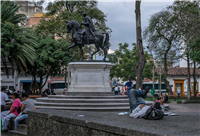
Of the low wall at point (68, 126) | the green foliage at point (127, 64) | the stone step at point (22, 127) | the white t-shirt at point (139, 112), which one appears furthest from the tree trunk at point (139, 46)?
the green foliage at point (127, 64)

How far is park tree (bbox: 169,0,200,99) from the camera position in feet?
74.4

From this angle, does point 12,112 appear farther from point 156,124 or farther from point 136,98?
point 156,124

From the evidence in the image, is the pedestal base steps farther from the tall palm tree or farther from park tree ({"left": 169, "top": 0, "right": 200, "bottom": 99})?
park tree ({"left": 169, "top": 0, "right": 200, "bottom": 99})

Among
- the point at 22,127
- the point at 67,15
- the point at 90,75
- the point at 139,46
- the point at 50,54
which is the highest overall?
the point at 67,15

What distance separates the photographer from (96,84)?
Result: 47.8ft

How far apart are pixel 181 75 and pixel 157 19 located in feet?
80.7

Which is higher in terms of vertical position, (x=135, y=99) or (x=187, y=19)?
(x=187, y=19)

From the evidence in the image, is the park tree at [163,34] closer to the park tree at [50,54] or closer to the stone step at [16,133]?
the park tree at [50,54]

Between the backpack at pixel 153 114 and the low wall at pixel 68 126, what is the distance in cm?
138

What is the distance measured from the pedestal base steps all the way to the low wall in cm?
405

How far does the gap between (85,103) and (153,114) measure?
236 inches

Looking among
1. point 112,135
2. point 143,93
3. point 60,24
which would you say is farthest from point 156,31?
point 112,135

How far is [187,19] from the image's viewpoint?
85.2 ft

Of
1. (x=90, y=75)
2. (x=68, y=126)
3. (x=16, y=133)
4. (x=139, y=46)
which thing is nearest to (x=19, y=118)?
(x=16, y=133)
